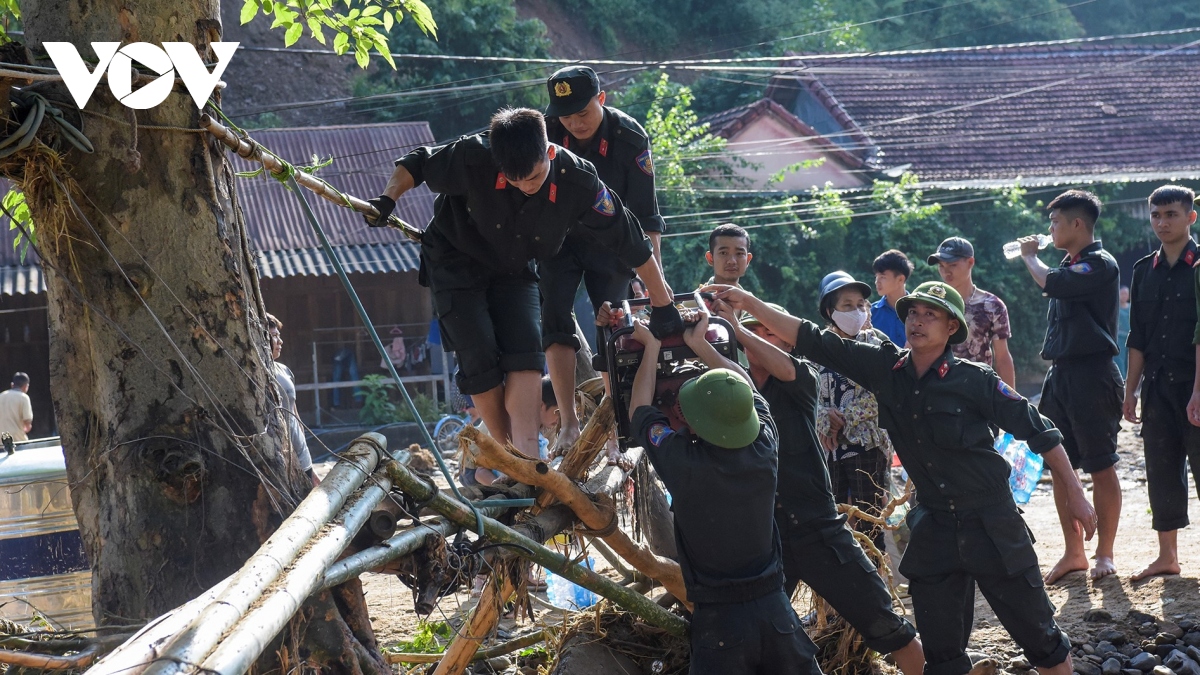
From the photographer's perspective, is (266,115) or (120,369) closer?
(120,369)

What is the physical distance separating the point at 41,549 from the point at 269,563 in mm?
2957

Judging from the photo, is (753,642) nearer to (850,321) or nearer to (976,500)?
(976,500)

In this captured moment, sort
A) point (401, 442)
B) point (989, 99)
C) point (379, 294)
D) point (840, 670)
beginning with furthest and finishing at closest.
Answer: point (989, 99), point (379, 294), point (401, 442), point (840, 670)

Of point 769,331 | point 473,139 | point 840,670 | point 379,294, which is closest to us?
point 473,139

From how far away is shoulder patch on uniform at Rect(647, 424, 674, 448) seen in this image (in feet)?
13.5

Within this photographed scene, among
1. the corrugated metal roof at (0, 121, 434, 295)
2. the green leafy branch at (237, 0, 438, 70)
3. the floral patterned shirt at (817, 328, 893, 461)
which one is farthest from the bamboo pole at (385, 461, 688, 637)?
the corrugated metal roof at (0, 121, 434, 295)

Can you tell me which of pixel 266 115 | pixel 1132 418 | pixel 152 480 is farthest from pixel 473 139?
pixel 266 115

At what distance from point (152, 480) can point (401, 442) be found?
494 inches

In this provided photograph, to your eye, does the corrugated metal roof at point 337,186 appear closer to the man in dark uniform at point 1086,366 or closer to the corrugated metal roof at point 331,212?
the corrugated metal roof at point 331,212

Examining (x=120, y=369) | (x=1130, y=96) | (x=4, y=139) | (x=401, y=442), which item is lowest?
(x=401, y=442)

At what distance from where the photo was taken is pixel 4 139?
3039 mm

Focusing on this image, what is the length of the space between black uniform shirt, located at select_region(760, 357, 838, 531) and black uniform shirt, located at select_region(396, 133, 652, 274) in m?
0.89

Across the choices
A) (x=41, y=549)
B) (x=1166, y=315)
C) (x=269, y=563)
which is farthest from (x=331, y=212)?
(x=269, y=563)

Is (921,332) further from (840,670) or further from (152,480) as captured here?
(152,480)
